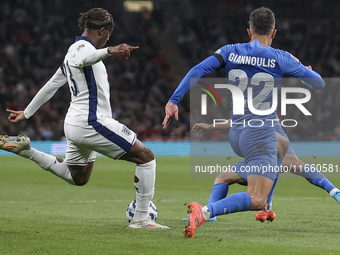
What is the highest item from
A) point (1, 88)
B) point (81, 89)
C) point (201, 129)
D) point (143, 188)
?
point (81, 89)

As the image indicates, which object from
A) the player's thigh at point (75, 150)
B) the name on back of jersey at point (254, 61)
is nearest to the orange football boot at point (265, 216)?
the name on back of jersey at point (254, 61)

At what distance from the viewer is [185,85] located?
4.59m

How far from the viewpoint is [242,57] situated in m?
4.73

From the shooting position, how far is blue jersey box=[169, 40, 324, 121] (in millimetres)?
4723

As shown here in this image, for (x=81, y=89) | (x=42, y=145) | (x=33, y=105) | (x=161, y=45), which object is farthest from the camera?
(x=161, y=45)

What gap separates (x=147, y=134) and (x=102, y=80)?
1762 cm

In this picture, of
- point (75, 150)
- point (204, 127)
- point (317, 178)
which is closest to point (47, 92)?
point (75, 150)

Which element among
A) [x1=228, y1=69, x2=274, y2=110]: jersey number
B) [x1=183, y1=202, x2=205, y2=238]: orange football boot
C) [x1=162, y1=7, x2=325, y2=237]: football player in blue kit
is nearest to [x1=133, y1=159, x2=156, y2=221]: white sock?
[x1=162, y1=7, x2=325, y2=237]: football player in blue kit

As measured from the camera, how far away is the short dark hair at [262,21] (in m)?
4.78

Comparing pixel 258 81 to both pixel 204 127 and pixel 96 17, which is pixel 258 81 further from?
pixel 96 17

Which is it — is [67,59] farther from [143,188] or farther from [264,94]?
[264,94]

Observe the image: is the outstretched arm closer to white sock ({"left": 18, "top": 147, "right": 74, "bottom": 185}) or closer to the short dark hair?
the short dark hair

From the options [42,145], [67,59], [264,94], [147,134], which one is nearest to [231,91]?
[264,94]

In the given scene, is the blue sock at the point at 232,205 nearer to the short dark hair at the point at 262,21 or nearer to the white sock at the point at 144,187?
the white sock at the point at 144,187
